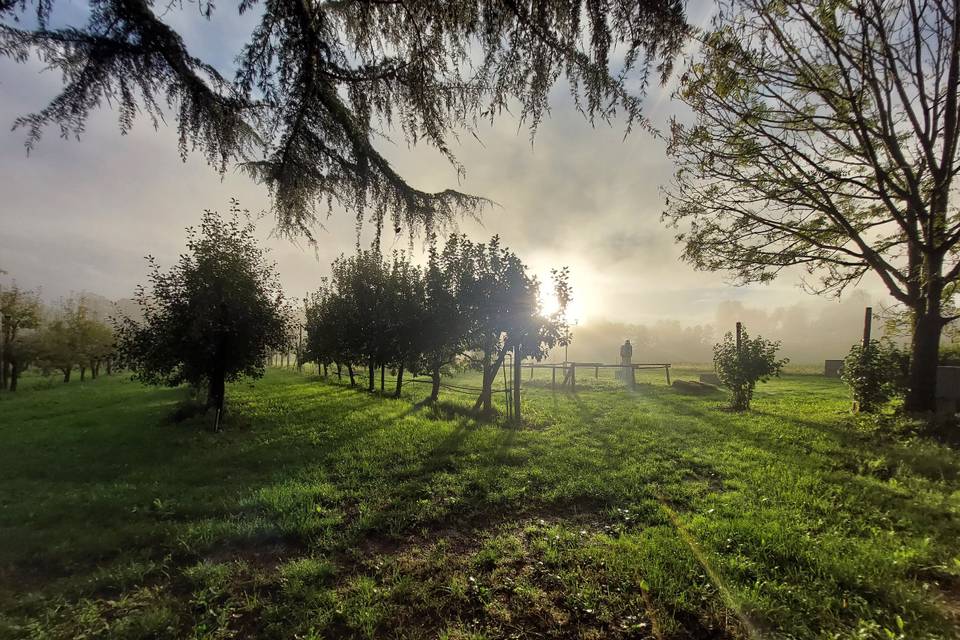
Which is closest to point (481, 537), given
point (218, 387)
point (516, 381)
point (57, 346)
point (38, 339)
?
point (516, 381)

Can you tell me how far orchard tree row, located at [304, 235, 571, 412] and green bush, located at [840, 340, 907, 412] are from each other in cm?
828

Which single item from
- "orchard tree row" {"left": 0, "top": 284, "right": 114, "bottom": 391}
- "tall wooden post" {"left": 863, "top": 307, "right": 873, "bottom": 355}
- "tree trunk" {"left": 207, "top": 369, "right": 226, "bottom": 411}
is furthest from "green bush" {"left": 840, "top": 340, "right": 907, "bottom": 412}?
"orchard tree row" {"left": 0, "top": 284, "right": 114, "bottom": 391}

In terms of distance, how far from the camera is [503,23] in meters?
2.67

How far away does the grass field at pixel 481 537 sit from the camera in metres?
3.07

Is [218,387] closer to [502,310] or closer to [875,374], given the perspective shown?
[502,310]

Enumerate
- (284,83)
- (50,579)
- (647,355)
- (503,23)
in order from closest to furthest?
1. (503,23)
2. (284,83)
3. (50,579)
4. (647,355)

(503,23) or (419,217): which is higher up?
(503,23)

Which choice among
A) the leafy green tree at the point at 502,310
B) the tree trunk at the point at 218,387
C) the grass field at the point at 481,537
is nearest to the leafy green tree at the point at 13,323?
the grass field at the point at 481,537

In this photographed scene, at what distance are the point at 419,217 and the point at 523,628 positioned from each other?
13.2 feet

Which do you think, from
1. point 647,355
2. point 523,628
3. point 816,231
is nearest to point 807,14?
point 816,231

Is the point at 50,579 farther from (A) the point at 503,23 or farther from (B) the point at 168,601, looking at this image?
(A) the point at 503,23

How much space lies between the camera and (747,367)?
13016 millimetres

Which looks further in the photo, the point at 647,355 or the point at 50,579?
the point at 647,355

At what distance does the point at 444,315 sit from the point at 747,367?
11.3 metres
